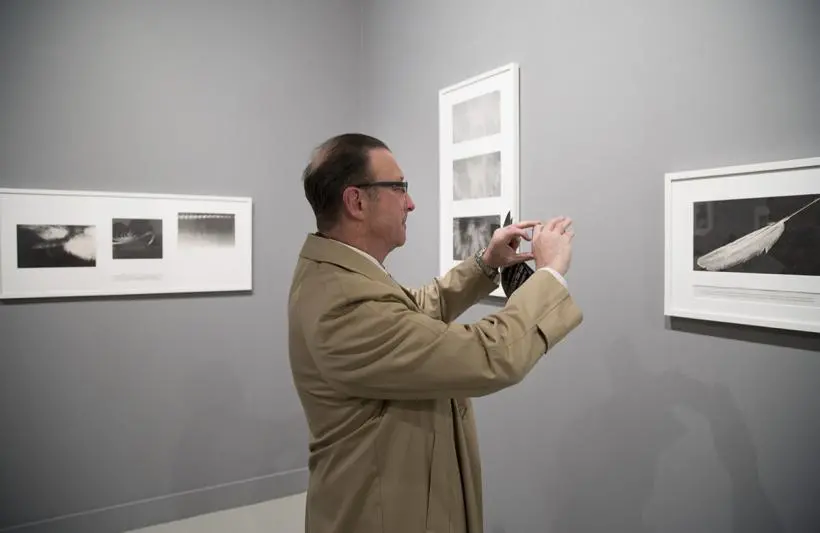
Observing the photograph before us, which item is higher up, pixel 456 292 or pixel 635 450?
pixel 456 292

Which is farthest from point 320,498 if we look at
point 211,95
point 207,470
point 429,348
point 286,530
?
point 211,95

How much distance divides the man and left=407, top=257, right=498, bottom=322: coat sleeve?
0.32 meters

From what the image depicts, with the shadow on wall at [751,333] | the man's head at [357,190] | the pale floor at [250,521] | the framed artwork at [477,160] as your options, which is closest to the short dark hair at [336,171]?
the man's head at [357,190]

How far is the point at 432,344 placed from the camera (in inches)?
43.9

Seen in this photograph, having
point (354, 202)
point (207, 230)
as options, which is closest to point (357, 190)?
point (354, 202)

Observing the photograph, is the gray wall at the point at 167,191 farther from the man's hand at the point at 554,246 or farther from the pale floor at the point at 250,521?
the man's hand at the point at 554,246

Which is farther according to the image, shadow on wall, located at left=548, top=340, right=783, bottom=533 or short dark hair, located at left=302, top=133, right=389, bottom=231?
shadow on wall, located at left=548, top=340, right=783, bottom=533

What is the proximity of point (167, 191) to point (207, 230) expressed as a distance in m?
0.27

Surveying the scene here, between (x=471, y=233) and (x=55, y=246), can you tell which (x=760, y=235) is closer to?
(x=471, y=233)

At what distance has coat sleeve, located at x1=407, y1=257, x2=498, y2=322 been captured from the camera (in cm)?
164

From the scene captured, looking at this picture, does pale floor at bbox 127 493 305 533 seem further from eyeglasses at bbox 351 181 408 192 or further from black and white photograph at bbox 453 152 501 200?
eyeglasses at bbox 351 181 408 192

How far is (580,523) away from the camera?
1945 millimetres

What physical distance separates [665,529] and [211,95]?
2.73 m

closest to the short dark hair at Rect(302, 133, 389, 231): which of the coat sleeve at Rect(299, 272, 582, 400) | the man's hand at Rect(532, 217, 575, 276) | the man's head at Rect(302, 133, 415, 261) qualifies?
the man's head at Rect(302, 133, 415, 261)
